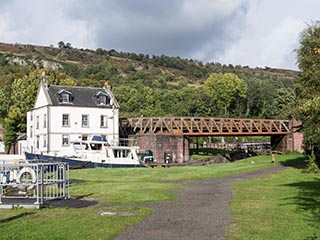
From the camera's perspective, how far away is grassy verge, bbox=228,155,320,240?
35.1ft

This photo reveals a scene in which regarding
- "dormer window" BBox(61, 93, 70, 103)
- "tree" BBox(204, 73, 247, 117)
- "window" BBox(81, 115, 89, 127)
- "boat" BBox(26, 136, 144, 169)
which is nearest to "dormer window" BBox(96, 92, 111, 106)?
"window" BBox(81, 115, 89, 127)

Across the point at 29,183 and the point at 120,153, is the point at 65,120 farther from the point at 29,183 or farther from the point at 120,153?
the point at 29,183

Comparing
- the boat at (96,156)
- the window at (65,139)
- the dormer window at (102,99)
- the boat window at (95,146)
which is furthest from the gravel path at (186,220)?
the dormer window at (102,99)

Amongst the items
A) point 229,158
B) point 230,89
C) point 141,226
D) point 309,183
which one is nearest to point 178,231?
point 141,226

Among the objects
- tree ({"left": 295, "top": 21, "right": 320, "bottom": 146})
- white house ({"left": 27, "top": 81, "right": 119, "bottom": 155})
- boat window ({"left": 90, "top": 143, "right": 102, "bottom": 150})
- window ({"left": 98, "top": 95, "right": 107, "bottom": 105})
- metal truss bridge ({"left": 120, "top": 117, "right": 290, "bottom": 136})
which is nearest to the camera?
tree ({"left": 295, "top": 21, "right": 320, "bottom": 146})

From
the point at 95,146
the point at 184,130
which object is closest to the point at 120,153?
the point at 95,146

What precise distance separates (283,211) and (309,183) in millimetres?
10124

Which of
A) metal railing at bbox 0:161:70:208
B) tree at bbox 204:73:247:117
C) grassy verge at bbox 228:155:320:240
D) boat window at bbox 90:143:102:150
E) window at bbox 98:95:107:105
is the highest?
tree at bbox 204:73:247:117

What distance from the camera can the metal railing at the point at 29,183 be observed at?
15.9 meters

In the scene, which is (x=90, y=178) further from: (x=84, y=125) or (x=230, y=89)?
(x=230, y=89)

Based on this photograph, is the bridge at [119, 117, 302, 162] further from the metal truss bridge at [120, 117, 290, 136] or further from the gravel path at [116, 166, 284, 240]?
the gravel path at [116, 166, 284, 240]

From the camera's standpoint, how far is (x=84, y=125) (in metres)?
52.2

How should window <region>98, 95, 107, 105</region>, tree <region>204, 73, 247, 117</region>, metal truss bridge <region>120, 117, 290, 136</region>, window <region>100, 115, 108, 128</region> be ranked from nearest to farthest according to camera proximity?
window <region>100, 115, 108, 128</region> → window <region>98, 95, 107, 105</region> → metal truss bridge <region>120, 117, 290, 136</region> → tree <region>204, 73, 247, 117</region>

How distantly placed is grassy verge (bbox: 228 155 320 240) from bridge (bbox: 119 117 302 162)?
31.0 m
